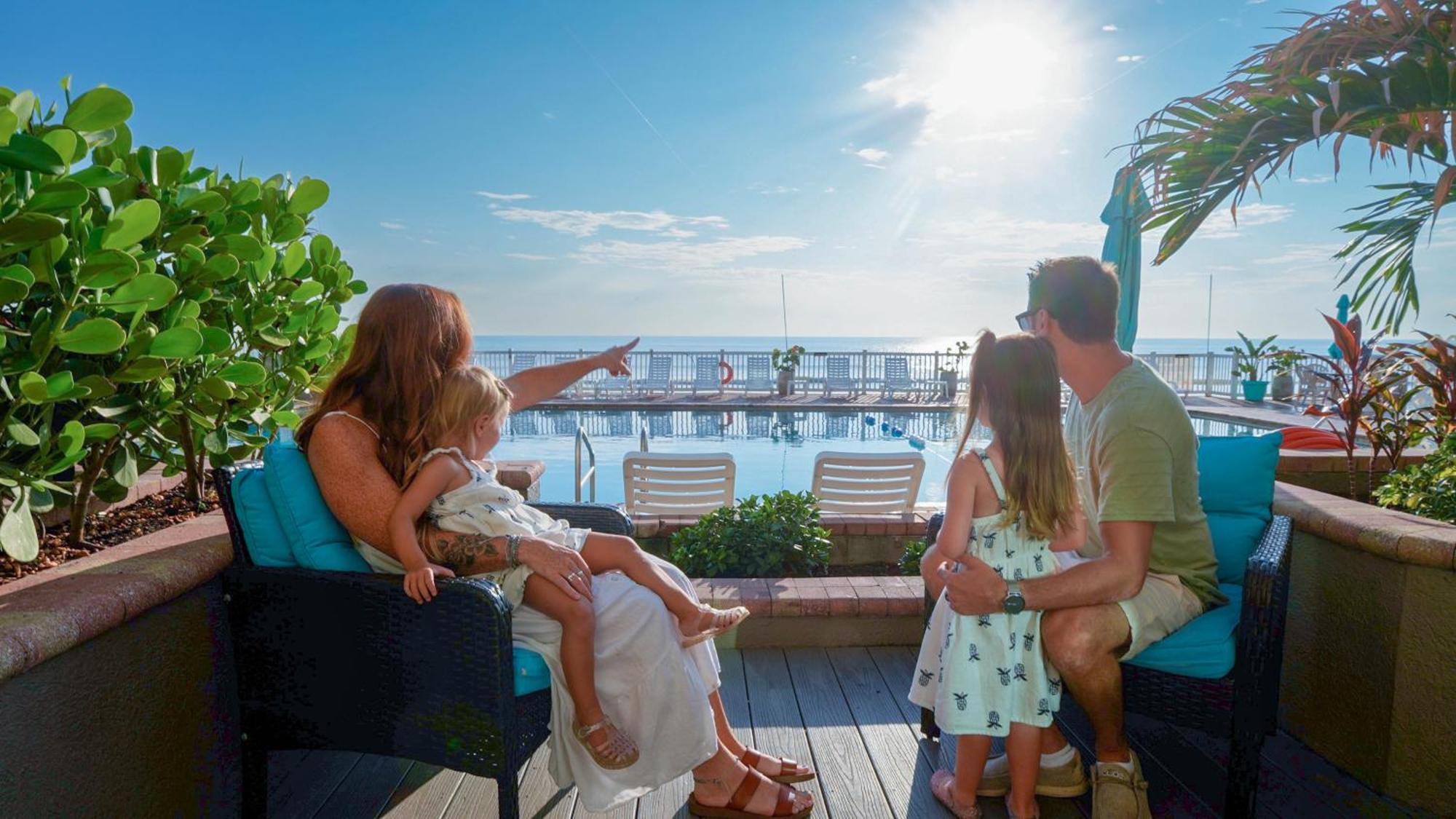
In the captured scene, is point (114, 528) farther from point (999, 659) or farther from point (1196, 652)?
point (1196, 652)

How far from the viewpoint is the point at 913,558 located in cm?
320

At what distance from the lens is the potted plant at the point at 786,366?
16562 millimetres

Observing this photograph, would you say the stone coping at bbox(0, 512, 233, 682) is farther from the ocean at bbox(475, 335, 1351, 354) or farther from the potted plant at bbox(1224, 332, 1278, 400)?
the ocean at bbox(475, 335, 1351, 354)

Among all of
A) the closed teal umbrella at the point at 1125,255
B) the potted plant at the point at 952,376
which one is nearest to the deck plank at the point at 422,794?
the closed teal umbrella at the point at 1125,255

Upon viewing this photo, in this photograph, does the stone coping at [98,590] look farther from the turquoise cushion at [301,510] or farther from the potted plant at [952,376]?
the potted plant at [952,376]

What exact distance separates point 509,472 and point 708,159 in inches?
974

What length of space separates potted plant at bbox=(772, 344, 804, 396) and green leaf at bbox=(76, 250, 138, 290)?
50.0 feet

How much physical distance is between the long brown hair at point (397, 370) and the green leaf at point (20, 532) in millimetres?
458

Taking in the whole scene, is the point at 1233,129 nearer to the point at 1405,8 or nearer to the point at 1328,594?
the point at 1405,8

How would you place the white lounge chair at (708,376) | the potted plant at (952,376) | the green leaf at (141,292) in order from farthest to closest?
the white lounge chair at (708,376)
the potted plant at (952,376)
the green leaf at (141,292)

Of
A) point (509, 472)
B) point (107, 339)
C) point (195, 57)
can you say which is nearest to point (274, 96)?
point (195, 57)

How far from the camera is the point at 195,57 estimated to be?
8977mm

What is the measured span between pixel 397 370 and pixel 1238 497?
85.4 inches

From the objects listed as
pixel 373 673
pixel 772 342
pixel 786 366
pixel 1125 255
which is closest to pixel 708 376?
pixel 786 366
